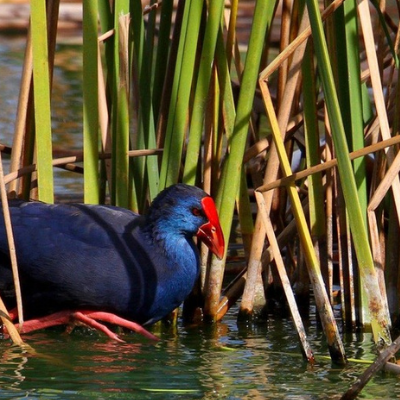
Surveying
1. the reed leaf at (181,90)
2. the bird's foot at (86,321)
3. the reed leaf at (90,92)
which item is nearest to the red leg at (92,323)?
the bird's foot at (86,321)

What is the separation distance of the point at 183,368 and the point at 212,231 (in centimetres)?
55

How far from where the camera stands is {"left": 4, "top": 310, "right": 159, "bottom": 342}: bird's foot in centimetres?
354

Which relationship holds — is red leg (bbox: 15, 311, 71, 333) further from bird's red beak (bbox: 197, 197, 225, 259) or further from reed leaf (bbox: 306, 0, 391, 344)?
reed leaf (bbox: 306, 0, 391, 344)

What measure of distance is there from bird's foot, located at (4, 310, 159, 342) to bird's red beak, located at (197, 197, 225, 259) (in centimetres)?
39

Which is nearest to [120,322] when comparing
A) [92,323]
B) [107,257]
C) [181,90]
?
→ [92,323]

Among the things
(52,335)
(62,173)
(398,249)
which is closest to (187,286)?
(52,335)

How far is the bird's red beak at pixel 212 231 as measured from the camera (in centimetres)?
354

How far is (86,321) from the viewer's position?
11.6 ft

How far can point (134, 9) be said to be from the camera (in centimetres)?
354

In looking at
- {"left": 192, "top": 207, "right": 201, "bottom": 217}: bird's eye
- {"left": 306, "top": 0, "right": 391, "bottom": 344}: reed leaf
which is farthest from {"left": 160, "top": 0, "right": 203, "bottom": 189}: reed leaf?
{"left": 306, "top": 0, "right": 391, "bottom": 344}: reed leaf

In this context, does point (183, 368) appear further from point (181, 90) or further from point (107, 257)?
point (181, 90)

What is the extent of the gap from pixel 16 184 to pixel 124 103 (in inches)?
28.2

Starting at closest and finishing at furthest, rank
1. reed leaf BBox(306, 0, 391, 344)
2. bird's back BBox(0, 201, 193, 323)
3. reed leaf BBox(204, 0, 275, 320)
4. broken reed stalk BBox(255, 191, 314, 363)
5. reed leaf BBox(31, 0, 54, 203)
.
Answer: reed leaf BBox(306, 0, 391, 344) → broken reed stalk BBox(255, 191, 314, 363) → reed leaf BBox(31, 0, 54, 203) → reed leaf BBox(204, 0, 275, 320) → bird's back BBox(0, 201, 193, 323)

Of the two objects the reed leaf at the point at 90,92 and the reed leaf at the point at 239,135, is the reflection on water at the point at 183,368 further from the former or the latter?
the reed leaf at the point at 90,92
